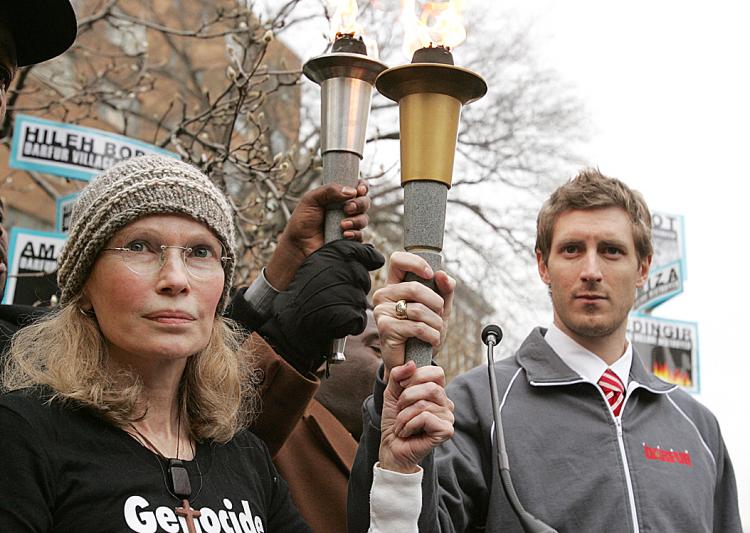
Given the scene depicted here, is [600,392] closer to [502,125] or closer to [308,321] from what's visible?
[308,321]

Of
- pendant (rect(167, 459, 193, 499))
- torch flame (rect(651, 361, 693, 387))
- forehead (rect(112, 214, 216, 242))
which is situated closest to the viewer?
pendant (rect(167, 459, 193, 499))

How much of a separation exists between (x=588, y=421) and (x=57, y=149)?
12.1ft

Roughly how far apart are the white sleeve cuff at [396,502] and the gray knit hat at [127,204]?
806mm

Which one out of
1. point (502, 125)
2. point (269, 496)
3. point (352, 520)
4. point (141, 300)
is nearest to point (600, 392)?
point (352, 520)

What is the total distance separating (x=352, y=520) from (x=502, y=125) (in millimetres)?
13707

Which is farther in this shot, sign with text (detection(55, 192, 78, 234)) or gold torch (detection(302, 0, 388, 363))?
sign with text (detection(55, 192, 78, 234))

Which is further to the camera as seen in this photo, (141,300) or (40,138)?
(40,138)

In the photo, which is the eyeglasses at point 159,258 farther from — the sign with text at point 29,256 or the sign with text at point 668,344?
the sign with text at point 668,344

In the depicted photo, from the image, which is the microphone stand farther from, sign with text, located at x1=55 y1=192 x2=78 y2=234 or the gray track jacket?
sign with text, located at x1=55 y1=192 x2=78 y2=234

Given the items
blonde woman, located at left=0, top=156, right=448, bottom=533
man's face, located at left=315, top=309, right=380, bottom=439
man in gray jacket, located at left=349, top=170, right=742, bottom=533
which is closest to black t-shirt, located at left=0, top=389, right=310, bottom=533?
blonde woman, located at left=0, top=156, right=448, bottom=533

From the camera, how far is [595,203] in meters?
3.80

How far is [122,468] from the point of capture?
2.25m

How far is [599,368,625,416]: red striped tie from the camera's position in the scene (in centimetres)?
362

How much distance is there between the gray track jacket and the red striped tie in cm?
3
